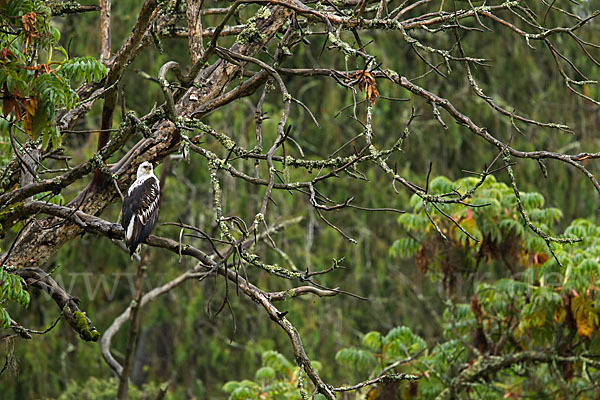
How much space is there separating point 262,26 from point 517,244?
2919 mm

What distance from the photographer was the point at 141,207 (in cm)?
461

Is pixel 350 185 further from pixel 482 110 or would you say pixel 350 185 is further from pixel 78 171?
pixel 78 171

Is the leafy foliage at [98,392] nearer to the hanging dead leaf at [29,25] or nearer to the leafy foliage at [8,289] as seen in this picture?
the leafy foliage at [8,289]

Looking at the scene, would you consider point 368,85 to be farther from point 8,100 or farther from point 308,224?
point 308,224

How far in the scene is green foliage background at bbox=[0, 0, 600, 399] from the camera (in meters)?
9.73

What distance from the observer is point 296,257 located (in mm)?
10109

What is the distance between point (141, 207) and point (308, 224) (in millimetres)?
5910

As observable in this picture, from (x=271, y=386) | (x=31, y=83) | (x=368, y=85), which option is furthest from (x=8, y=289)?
(x=271, y=386)

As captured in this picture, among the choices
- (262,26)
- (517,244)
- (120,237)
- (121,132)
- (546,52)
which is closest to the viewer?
(121,132)

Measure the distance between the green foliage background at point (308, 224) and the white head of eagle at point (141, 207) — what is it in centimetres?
421

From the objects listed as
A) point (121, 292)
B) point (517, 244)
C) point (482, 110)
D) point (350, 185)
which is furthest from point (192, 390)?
point (517, 244)

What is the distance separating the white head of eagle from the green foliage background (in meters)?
4.21

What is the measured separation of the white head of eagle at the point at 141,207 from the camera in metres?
4.28

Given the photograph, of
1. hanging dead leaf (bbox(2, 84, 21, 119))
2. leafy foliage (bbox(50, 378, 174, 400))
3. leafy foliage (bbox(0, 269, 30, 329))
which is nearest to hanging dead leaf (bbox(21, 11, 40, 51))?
hanging dead leaf (bbox(2, 84, 21, 119))
